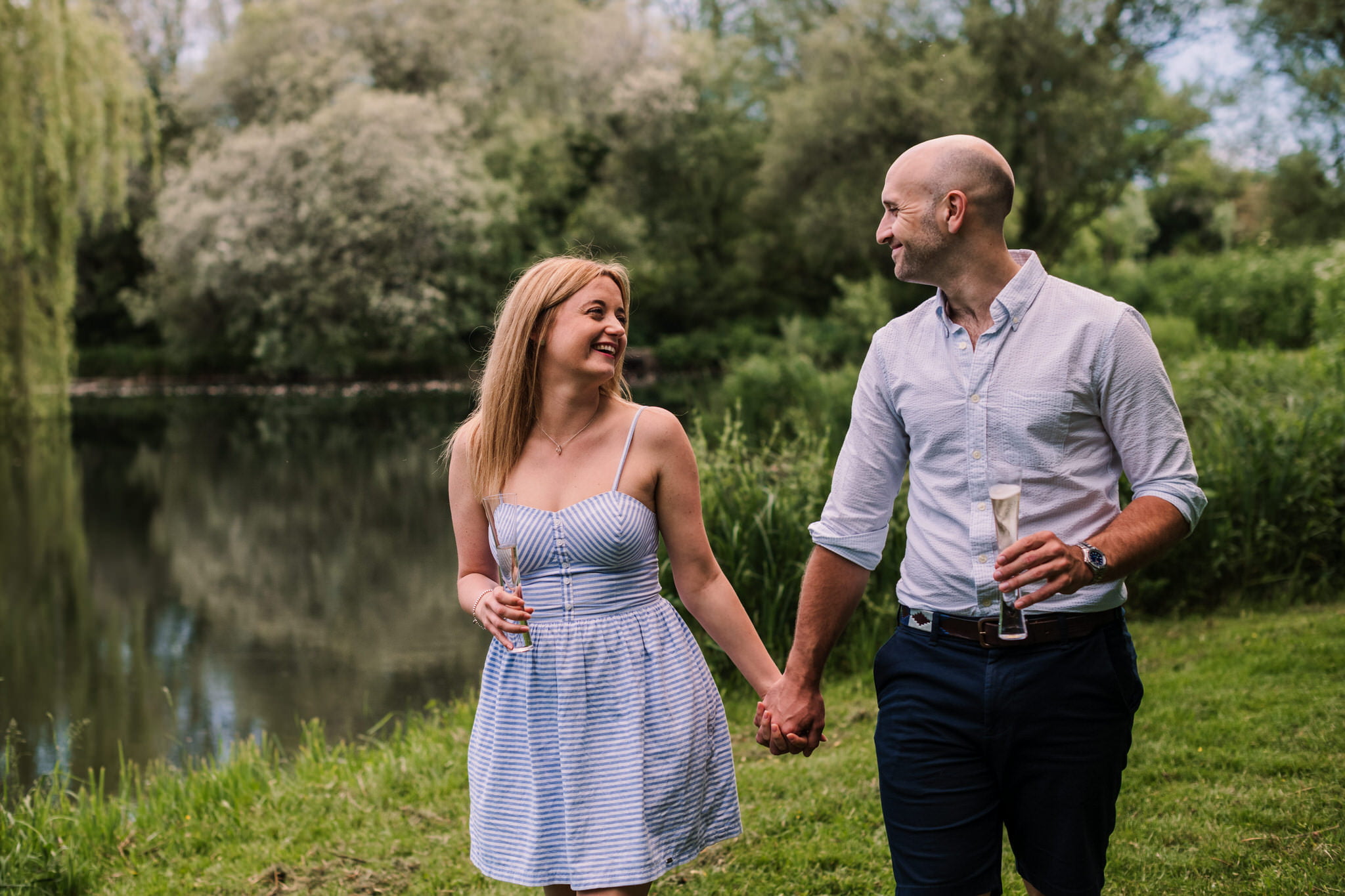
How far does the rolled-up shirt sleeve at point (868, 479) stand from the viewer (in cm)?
244

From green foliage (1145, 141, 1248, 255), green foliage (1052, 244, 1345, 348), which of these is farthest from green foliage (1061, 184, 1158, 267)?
green foliage (1052, 244, 1345, 348)

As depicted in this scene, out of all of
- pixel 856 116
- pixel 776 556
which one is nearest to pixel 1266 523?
pixel 776 556

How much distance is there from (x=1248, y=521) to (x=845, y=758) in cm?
358

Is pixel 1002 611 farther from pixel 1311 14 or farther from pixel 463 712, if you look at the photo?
pixel 1311 14

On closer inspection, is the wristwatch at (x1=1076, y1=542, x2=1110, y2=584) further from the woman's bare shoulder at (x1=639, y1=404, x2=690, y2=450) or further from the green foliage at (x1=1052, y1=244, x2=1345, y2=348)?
the green foliage at (x1=1052, y1=244, x2=1345, y2=348)

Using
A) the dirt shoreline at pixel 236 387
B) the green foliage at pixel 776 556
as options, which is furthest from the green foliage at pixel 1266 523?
the dirt shoreline at pixel 236 387

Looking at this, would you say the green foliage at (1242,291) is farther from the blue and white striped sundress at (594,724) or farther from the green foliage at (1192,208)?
the blue and white striped sundress at (594,724)

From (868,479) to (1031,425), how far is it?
0.40m

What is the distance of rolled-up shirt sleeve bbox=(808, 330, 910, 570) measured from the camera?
2438 millimetres

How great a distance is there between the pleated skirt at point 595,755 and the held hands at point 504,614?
0.33 ft

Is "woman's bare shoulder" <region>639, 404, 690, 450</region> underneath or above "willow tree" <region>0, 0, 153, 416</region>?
underneath

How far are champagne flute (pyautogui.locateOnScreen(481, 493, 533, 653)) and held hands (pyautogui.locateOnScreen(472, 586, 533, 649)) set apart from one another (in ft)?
0.06

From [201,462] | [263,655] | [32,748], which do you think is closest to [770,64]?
[201,462]

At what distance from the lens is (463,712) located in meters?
6.71
